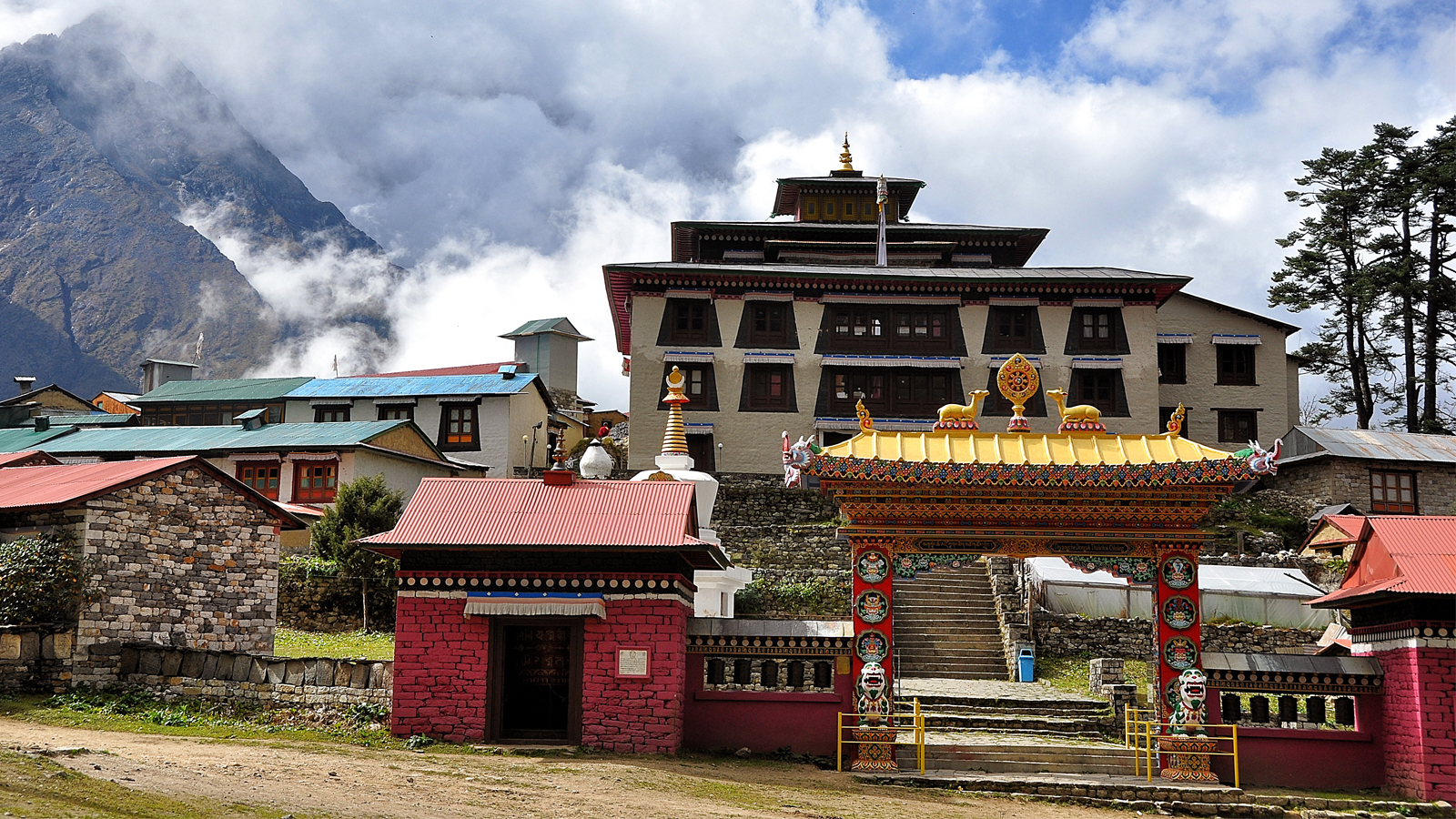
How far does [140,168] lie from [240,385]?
346 ft

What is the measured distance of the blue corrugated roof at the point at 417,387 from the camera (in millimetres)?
49875

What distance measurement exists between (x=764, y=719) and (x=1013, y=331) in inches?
1202

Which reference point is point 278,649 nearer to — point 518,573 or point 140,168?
point 518,573

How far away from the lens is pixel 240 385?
5291 centimetres

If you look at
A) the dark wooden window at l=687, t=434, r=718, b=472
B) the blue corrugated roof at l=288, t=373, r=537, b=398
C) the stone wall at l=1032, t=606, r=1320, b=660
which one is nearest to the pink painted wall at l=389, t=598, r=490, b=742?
the stone wall at l=1032, t=606, r=1320, b=660

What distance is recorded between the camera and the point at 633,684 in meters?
17.8

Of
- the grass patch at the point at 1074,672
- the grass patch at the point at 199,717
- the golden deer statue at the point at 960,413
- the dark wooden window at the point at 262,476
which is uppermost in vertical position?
the dark wooden window at the point at 262,476

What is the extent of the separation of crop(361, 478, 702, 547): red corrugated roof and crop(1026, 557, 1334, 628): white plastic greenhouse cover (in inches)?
532

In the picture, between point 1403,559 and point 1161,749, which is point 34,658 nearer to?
point 1161,749

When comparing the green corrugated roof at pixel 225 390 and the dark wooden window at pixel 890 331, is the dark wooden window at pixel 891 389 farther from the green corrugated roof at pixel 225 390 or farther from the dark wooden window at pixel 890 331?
the green corrugated roof at pixel 225 390

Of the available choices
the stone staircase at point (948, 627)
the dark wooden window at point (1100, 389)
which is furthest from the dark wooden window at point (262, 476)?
the dark wooden window at point (1100, 389)

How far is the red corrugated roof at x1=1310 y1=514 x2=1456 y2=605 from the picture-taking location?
17.2m

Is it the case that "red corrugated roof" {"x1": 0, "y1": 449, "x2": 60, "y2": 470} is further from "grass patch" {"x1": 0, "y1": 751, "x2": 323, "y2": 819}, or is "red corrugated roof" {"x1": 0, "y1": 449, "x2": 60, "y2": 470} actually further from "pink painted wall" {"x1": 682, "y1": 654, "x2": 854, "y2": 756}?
"pink painted wall" {"x1": 682, "y1": 654, "x2": 854, "y2": 756}

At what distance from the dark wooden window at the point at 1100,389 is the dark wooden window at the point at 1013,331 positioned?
1.76 m
